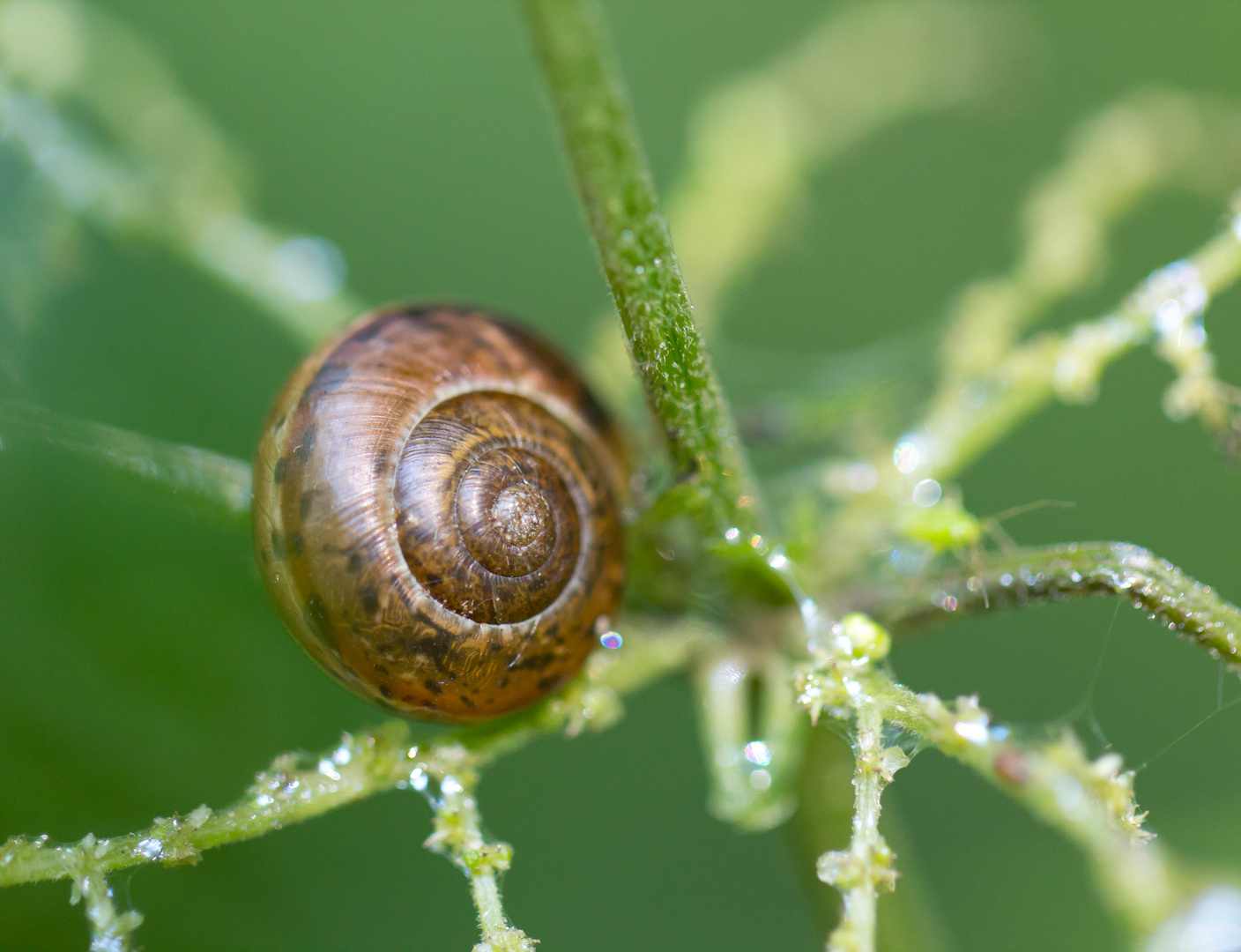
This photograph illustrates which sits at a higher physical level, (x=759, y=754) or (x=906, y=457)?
(x=906, y=457)

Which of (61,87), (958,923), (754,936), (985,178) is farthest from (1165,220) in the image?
(61,87)

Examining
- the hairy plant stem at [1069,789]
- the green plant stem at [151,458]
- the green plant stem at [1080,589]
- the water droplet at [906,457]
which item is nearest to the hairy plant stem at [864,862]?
the hairy plant stem at [1069,789]

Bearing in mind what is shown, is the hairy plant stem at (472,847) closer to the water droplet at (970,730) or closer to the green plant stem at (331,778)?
the green plant stem at (331,778)

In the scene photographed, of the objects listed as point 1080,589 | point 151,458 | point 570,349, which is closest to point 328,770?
point 151,458

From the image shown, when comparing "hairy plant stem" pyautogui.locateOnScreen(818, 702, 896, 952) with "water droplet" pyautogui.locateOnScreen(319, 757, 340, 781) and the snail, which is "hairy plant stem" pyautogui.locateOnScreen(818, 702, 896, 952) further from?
"water droplet" pyautogui.locateOnScreen(319, 757, 340, 781)

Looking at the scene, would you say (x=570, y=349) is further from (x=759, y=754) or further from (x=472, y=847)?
(x=472, y=847)
